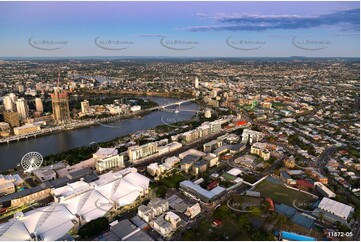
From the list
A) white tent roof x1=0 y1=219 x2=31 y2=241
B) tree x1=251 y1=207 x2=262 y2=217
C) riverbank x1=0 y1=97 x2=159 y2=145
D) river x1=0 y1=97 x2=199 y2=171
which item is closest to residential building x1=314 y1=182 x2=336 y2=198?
tree x1=251 y1=207 x2=262 y2=217

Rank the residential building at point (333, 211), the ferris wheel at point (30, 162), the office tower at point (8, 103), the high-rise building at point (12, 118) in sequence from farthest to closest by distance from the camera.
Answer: the office tower at point (8, 103), the high-rise building at point (12, 118), the ferris wheel at point (30, 162), the residential building at point (333, 211)

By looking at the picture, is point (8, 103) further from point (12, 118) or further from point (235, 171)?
point (235, 171)

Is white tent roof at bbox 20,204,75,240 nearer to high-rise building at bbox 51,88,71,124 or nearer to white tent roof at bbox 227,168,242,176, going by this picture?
white tent roof at bbox 227,168,242,176

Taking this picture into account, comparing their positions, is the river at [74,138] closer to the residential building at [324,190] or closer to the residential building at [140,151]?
the residential building at [140,151]

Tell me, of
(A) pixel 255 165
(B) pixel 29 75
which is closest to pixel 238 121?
(A) pixel 255 165

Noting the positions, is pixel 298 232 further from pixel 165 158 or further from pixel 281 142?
pixel 281 142

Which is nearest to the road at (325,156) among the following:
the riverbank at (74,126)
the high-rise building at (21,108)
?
the riverbank at (74,126)

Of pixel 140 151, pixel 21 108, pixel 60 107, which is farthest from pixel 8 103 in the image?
pixel 140 151
